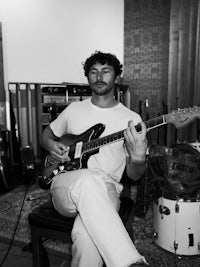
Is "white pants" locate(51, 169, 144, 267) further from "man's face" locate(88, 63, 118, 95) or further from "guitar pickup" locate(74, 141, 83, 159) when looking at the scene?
"man's face" locate(88, 63, 118, 95)

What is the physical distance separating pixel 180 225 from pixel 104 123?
0.70 meters

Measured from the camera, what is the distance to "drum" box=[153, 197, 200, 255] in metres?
1.41

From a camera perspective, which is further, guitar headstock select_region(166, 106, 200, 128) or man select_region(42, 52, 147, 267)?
guitar headstock select_region(166, 106, 200, 128)

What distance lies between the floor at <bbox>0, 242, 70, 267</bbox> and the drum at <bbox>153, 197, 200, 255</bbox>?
1.94ft

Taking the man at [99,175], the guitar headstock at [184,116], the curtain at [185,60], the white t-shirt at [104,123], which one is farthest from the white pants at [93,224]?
the curtain at [185,60]

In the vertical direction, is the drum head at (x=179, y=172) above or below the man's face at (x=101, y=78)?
below

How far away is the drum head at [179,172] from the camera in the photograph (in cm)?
144

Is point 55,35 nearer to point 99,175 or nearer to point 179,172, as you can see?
point 179,172

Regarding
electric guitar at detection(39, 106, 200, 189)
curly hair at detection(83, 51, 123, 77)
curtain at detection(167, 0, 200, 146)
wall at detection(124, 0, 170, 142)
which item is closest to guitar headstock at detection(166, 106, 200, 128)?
electric guitar at detection(39, 106, 200, 189)

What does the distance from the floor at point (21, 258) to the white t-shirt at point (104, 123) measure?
0.60m

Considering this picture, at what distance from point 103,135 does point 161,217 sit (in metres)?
0.59

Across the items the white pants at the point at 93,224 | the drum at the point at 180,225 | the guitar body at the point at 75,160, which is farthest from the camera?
the drum at the point at 180,225

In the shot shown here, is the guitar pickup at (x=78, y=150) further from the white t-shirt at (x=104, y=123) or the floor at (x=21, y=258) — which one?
the floor at (x=21, y=258)

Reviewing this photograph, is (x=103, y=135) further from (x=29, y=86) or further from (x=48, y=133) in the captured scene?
(x=29, y=86)
